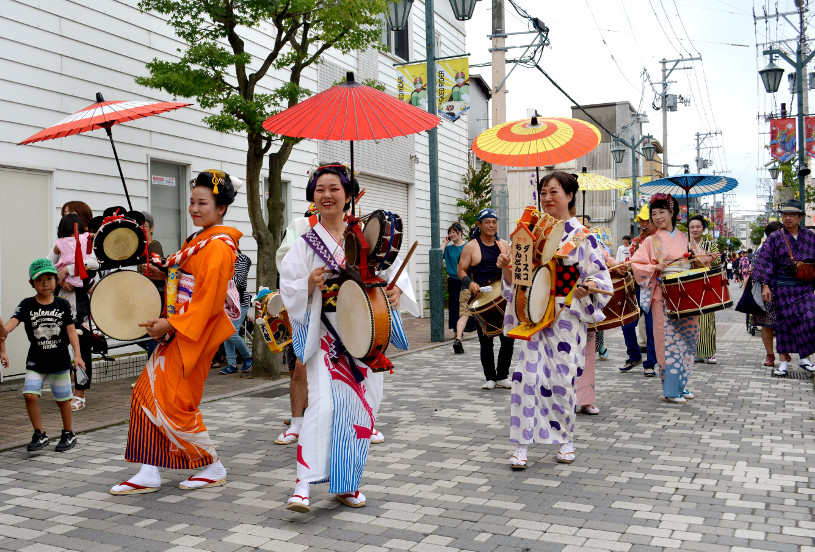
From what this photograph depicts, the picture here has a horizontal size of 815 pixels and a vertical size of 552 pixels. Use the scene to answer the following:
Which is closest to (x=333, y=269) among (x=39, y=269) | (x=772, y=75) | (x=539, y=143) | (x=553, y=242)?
(x=553, y=242)

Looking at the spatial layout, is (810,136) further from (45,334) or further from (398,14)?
(45,334)

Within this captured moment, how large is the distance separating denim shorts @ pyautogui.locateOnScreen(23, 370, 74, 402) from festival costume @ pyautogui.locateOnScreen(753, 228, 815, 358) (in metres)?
8.22

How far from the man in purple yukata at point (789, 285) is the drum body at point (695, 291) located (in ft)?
8.17

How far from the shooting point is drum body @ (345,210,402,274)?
4277 millimetres

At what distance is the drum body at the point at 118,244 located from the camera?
511 centimetres

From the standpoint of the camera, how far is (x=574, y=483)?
16.2ft

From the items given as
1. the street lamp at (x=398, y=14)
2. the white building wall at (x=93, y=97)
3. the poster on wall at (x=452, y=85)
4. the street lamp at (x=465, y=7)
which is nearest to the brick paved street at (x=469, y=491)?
the white building wall at (x=93, y=97)

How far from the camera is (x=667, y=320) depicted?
25.5 feet

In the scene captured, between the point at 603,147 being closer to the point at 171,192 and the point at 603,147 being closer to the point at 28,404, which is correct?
the point at 171,192

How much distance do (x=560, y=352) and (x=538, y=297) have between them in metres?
0.46

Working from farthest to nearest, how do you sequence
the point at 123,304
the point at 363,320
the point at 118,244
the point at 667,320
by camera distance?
the point at 667,320
the point at 118,244
the point at 123,304
the point at 363,320

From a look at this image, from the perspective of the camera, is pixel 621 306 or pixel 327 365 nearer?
pixel 327 365

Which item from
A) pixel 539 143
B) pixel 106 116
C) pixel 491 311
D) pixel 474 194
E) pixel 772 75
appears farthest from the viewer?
pixel 474 194

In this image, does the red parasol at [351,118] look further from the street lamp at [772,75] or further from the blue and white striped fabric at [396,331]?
the street lamp at [772,75]
